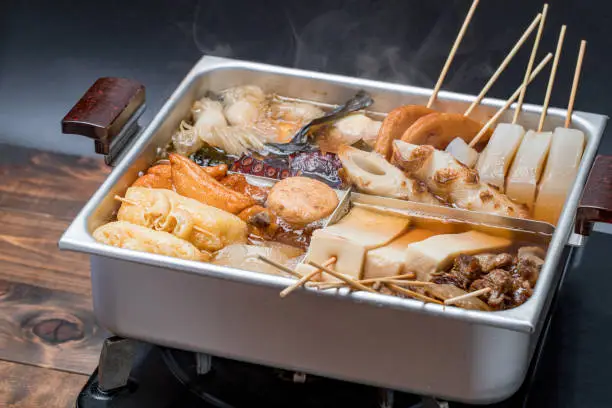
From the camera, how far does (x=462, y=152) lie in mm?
2900

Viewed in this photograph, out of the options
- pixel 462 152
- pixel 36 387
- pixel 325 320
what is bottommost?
pixel 36 387

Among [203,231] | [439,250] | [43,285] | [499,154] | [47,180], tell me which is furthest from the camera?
[47,180]

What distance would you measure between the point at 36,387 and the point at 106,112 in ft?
3.13

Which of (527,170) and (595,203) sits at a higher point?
(595,203)

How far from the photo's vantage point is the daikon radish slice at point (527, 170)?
2.77 metres

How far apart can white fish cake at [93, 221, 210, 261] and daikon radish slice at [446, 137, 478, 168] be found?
2.95ft

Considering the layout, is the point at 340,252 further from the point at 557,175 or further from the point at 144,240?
the point at 557,175

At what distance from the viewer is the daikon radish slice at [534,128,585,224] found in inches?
107

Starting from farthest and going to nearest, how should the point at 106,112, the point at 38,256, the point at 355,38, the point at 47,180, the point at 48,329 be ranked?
the point at 355,38, the point at 47,180, the point at 38,256, the point at 48,329, the point at 106,112

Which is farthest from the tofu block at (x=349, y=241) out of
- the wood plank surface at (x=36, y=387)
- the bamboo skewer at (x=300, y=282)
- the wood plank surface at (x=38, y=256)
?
the wood plank surface at (x=38, y=256)

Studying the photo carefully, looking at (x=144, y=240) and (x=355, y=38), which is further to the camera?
(x=355, y=38)

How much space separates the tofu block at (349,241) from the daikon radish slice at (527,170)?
0.44 m

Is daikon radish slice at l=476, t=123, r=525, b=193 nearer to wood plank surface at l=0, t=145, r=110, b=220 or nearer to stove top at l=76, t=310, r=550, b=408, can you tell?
stove top at l=76, t=310, r=550, b=408

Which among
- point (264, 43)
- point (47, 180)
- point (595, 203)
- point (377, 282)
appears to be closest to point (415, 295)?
point (377, 282)
